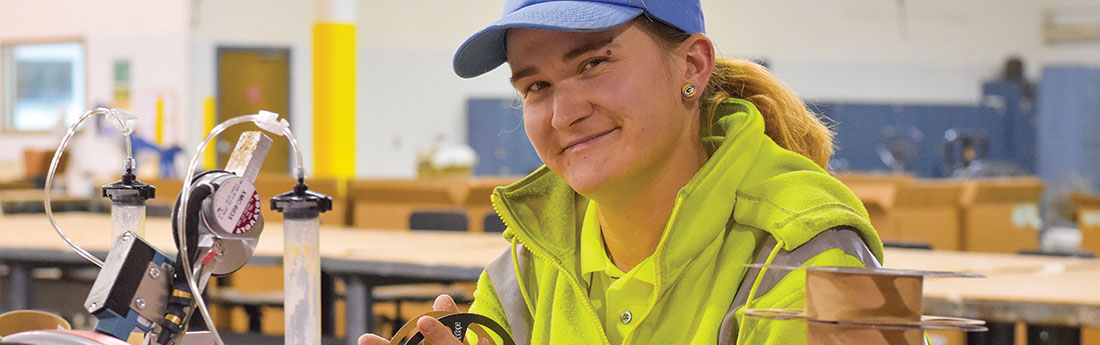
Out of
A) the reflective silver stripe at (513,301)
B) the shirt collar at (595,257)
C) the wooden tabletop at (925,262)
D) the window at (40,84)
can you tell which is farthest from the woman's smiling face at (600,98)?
the window at (40,84)

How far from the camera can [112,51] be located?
33.5 ft

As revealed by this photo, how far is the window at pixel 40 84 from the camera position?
10.7 meters

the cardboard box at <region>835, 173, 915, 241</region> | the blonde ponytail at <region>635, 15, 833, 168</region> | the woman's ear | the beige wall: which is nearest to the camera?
the woman's ear

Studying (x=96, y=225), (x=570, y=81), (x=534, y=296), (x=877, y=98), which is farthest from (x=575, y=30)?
(x=877, y=98)

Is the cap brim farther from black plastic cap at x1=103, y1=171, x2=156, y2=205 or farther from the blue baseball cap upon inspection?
black plastic cap at x1=103, y1=171, x2=156, y2=205

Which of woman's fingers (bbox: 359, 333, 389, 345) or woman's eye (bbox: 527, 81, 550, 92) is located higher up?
woman's eye (bbox: 527, 81, 550, 92)

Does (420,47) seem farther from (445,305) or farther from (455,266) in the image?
(445,305)

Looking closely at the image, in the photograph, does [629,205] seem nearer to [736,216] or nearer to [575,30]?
[736,216]

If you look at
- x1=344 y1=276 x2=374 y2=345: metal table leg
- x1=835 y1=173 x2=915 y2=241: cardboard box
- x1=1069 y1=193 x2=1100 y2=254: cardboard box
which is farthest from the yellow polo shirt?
x1=835 y1=173 x2=915 y2=241: cardboard box

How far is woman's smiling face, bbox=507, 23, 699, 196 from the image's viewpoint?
1062 millimetres

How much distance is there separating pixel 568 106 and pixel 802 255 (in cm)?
25

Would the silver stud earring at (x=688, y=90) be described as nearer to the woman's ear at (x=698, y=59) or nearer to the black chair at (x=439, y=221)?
the woman's ear at (x=698, y=59)

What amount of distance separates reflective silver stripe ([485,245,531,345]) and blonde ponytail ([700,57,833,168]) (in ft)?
0.91

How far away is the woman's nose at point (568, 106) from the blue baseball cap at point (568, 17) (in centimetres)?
8
